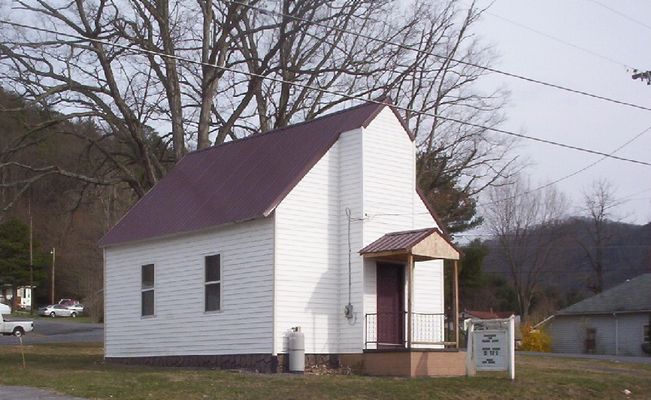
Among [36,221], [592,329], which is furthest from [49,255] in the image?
[592,329]

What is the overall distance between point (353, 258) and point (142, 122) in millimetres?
16403

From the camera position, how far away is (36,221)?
90.9 metres

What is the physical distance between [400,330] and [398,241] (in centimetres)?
280

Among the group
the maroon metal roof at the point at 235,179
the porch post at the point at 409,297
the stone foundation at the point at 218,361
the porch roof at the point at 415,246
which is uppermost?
the maroon metal roof at the point at 235,179

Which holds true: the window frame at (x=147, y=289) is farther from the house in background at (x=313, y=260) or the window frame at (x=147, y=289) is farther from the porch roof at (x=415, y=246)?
the porch roof at (x=415, y=246)

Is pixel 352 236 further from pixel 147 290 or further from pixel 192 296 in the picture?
pixel 147 290

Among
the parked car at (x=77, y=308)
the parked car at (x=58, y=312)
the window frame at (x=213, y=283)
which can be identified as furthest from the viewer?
the parked car at (x=77, y=308)

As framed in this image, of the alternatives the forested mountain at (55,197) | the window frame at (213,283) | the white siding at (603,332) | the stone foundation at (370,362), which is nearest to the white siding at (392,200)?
the stone foundation at (370,362)

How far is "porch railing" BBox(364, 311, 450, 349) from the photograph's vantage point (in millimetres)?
24547

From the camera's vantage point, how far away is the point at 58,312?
86812 millimetres

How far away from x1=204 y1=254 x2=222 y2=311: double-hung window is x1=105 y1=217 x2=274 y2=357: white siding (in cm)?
16

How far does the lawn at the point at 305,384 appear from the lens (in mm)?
18312

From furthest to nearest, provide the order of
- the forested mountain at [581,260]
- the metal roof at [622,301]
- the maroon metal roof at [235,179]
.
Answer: the forested mountain at [581,260]
the metal roof at [622,301]
the maroon metal roof at [235,179]

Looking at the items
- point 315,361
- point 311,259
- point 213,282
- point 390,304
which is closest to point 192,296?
point 213,282
